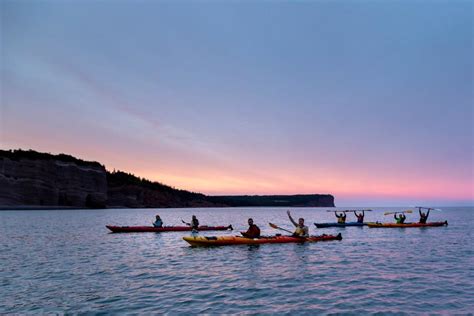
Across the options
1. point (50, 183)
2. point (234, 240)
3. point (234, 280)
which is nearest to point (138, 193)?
point (50, 183)

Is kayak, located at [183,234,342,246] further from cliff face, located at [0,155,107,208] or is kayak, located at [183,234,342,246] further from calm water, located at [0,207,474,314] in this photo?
cliff face, located at [0,155,107,208]

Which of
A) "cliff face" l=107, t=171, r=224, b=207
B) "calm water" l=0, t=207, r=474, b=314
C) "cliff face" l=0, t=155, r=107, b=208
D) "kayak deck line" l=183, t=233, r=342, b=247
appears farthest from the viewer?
"cliff face" l=107, t=171, r=224, b=207

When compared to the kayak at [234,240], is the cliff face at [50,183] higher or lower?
higher

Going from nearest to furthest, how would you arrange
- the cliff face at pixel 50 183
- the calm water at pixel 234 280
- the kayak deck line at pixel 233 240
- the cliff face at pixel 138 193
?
1. the calm water at pixel 234 280
2. the kayak deck line at pixel 233 240
3. the cliff face at pixel 50 183
4. the cliff face at pixel 138 193

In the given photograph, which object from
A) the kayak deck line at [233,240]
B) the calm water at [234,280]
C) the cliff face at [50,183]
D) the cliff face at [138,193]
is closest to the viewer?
the calm water at [234,280]

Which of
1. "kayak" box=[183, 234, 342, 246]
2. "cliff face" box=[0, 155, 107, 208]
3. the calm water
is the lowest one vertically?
the calm water

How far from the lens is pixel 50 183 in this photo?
90.3 meters

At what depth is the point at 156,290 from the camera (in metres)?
12.1

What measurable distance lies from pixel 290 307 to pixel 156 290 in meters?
4.62

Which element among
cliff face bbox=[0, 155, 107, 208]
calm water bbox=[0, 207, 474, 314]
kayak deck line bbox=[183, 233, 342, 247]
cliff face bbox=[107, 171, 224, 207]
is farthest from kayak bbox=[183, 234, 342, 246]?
cliff face bbox=[107, 171, 224, 207]

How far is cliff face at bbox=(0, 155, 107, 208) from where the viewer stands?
271ft

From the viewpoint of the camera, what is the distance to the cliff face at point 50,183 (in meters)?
82.7

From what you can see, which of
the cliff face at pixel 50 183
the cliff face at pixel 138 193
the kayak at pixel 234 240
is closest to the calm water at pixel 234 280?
the kayak at pixel 234 240

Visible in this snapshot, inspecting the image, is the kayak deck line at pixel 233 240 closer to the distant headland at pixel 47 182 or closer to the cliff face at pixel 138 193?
the distant headland at pixel 47 182
